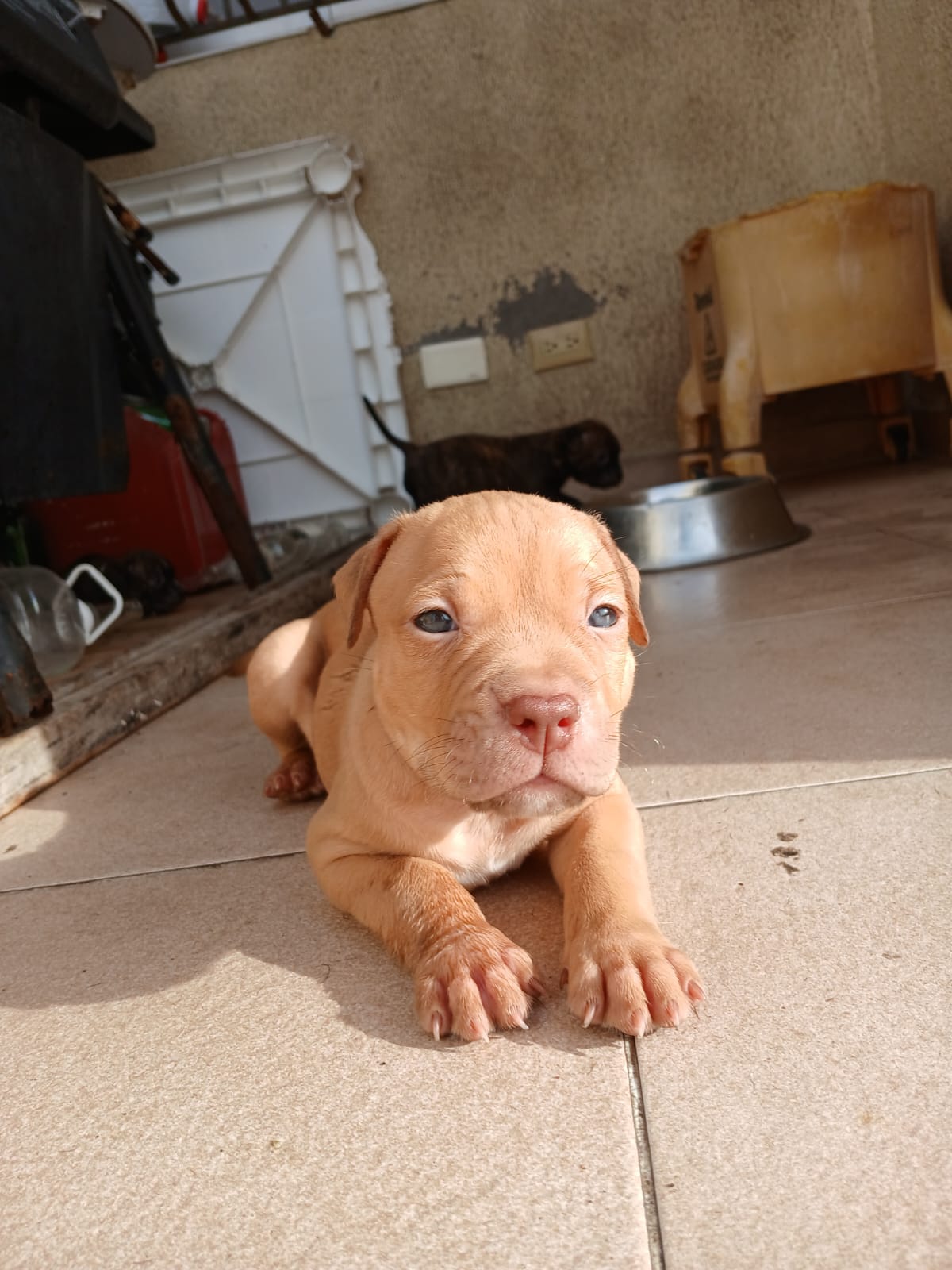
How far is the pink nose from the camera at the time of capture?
1353 millimetres

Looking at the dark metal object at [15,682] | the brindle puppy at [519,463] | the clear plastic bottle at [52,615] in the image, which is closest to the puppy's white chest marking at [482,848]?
the dark metal object at [15,682]

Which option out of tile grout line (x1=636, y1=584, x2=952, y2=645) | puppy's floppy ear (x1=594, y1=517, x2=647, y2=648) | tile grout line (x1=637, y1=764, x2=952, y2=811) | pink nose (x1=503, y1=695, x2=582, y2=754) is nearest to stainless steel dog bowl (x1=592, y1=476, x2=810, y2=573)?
tile grout line (x1=636, y1=584, x2=952, y2=645)

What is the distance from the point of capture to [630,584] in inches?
70.8

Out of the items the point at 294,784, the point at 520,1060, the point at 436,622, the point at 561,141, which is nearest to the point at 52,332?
the point at 294,784

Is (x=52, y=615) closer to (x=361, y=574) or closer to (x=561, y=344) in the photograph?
(x=361, y=574)

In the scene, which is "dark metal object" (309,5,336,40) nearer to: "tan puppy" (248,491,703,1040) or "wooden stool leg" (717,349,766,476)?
"wooden stool leg" (717,349,766,476)

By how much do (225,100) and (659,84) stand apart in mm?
2725

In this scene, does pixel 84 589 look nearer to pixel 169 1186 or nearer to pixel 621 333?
pixel 621 333

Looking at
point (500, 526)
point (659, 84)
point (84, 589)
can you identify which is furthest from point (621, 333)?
point (500, 526)

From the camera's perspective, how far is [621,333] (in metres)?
6.61

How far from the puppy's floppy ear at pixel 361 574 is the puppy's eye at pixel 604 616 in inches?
15.6

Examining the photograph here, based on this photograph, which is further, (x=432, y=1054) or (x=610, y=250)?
(x=610, y=250)

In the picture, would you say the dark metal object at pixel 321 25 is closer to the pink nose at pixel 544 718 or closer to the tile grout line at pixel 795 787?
the tile grout line at pixel 795 787

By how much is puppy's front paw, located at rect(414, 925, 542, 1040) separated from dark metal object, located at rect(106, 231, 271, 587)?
11.5 ft
